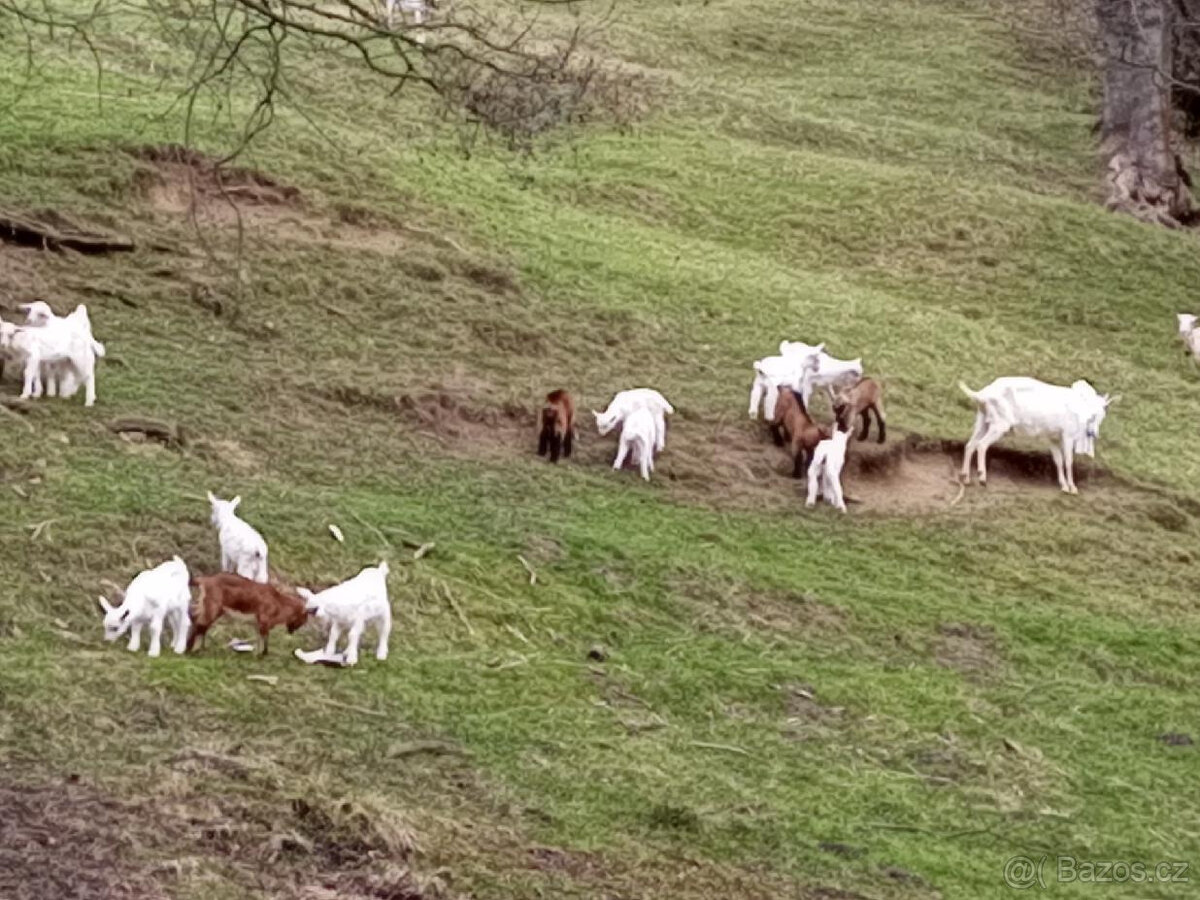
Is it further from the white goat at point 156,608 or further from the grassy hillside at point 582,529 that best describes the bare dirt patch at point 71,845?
the white goat at point 156,608

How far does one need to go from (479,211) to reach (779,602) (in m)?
6.40

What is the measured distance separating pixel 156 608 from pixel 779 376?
18.4 feet

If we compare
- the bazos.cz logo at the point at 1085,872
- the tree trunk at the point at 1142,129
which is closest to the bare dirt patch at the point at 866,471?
the bazos.cz logo at the point at 1085,872

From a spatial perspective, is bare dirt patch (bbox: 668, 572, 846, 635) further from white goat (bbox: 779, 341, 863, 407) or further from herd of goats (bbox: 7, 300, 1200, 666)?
white goat (bbox: 779, 341, 863, 407)

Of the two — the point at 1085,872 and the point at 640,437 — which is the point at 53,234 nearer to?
the point at 640,437

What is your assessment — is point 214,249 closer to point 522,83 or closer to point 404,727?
point 522,83

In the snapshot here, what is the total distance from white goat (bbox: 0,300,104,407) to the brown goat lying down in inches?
143

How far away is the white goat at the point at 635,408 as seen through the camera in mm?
11945

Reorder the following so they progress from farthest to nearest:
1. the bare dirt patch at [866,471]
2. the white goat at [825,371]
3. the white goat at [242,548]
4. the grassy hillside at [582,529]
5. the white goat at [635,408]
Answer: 1. the white goat at [825,371]
2. the bare dirt patch at [866,471]
3. the white goat at [635,408]
4. the white goat at [242,548]
5. the grassy hillside at [582,529]

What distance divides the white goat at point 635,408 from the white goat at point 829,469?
0.79 metres

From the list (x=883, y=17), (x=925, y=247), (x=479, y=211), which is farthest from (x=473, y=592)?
(x=883, y=17)

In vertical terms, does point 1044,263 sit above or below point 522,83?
below

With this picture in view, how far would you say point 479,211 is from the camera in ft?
53.2

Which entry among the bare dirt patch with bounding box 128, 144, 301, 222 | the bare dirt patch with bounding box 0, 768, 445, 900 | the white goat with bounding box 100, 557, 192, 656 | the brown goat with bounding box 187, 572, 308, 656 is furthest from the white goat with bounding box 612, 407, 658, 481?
the bare dirt patch with bounding box 0, 768, 445, 900
